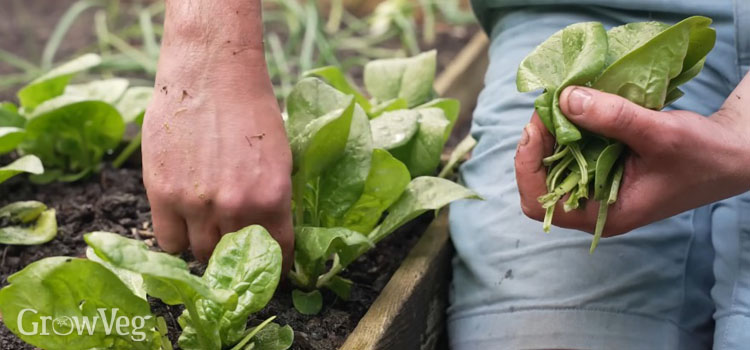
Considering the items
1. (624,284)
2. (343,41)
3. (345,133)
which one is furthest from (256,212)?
(343,41)

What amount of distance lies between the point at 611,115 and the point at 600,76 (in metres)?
0.05

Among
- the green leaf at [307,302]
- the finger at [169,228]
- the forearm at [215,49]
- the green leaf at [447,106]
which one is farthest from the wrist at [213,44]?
the green leaf at [447,106]

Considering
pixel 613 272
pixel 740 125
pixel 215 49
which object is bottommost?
pixel 613 272

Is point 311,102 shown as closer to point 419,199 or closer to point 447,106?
point 419,199

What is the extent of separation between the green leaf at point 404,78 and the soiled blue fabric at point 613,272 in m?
0.16

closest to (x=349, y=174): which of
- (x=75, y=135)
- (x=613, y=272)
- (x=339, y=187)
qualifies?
(x=339, y=187)

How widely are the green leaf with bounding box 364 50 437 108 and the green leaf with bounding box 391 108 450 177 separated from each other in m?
0.13

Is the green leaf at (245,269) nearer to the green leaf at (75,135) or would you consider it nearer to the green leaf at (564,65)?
the green leaf at (564,65)

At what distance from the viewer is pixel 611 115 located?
67cm

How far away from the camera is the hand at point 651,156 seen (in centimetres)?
67

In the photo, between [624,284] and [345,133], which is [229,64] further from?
[624,284]

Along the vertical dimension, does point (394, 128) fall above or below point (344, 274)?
above

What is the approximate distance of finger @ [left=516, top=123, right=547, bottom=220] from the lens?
721 mm

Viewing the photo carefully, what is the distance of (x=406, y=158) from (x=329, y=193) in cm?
17
